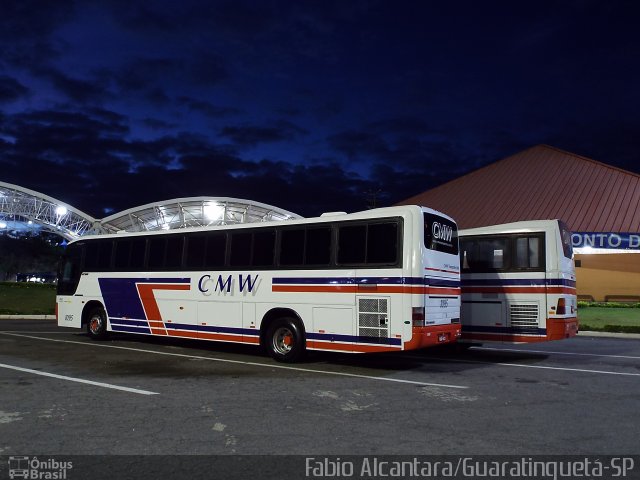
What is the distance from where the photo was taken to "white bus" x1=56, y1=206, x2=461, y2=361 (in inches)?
404

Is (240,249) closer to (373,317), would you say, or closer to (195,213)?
(373,317)

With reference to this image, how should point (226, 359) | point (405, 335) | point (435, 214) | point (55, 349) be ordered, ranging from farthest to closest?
point (55, 349)
point (226, 359)
point (435, 214)
point (405, 335)

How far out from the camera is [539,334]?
12.7m

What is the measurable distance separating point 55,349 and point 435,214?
959 cm

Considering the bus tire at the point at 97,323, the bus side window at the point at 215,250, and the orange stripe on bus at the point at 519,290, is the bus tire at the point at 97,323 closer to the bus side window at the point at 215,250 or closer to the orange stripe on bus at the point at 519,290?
the bus side window at the point at 215,250

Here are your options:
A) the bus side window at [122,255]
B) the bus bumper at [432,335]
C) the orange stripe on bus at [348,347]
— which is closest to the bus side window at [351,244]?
the orange stripe on bus at [348,347]

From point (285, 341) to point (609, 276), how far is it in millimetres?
36412

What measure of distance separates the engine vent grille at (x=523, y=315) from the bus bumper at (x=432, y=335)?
2.15 m

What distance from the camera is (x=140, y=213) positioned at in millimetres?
46219

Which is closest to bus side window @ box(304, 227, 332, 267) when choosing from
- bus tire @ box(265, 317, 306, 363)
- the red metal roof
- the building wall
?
bus tire @ box(265, 317, 306, 363)

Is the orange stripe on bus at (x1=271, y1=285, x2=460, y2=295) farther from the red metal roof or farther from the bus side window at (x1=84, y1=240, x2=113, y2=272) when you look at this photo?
the red metal roof

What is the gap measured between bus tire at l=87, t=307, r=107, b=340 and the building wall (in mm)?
35843

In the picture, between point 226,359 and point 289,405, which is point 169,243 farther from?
point 289,405
